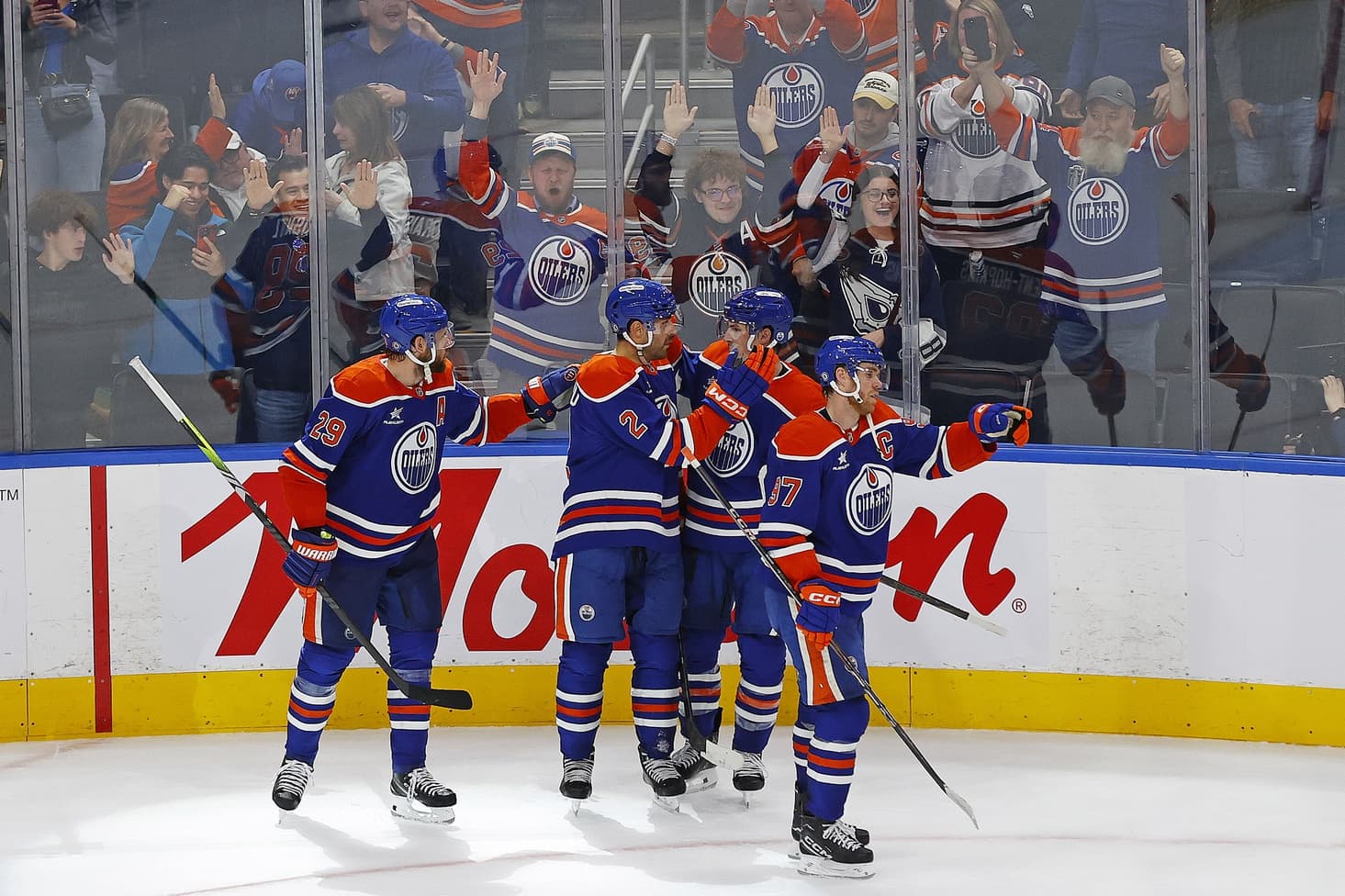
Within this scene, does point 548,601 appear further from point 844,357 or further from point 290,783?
point 844,357

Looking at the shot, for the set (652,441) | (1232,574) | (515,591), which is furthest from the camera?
(515,591)

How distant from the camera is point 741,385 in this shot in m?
3.96

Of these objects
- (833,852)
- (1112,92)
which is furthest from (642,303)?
(1112,92)

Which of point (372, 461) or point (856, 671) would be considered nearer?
point (856, 671)

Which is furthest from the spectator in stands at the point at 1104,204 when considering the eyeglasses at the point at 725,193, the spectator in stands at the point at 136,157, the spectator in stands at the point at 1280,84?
the spectator in stands at the point at 136,157

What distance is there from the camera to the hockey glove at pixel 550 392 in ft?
14.4

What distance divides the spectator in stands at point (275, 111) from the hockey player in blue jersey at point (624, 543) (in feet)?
5.35

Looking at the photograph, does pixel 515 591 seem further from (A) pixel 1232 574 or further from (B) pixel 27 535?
(A) pixel 1232 574

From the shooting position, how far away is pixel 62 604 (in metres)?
4.96

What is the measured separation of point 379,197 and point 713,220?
1.11 meters

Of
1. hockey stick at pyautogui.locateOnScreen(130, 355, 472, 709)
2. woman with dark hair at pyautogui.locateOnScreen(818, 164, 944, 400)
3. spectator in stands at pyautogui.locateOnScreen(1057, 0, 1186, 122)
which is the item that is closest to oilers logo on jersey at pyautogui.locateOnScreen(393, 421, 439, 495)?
hockey stick at pyautogui.locateOnScreen(130, 355, 472, 709)

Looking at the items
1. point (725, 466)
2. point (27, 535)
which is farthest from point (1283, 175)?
point (27, 535)

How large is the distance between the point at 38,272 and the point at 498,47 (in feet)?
5.42

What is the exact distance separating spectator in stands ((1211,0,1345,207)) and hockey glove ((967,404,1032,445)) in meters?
1.73
